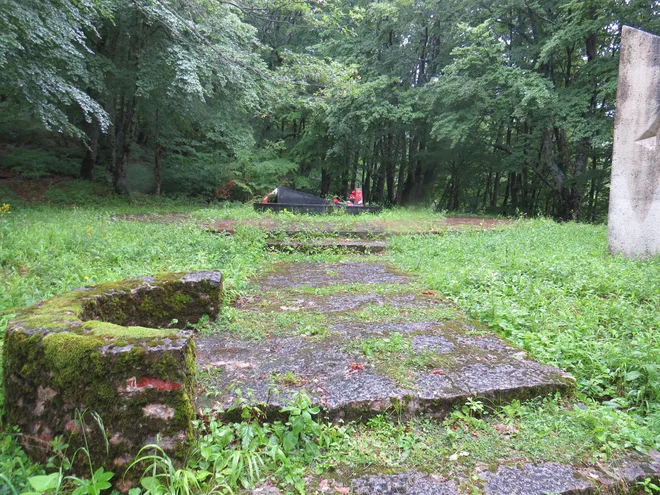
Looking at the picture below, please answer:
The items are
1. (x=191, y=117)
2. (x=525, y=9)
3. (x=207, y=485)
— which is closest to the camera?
(x=207, y=485)

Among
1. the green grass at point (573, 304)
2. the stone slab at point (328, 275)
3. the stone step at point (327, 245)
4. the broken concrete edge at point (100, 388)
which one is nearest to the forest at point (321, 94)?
the stone step at point (327, 245)

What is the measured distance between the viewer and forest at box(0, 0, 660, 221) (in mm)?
8756

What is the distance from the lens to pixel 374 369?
80.4 inches

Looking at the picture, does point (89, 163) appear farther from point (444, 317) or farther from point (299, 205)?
point (444, 317)

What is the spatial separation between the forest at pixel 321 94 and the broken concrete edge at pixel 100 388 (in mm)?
6325

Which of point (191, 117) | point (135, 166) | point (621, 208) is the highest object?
point (191, 117)

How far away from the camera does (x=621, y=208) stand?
17.2 feet

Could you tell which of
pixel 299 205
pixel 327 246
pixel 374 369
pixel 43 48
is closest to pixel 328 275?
pixel 327 246

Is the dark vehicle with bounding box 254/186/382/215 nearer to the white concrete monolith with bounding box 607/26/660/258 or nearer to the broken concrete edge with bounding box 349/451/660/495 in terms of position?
the white concrete monolith with bounding box 607/26/660/258

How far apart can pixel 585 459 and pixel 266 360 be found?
147 centimetres

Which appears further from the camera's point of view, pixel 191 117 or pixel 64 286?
pixel 191 117

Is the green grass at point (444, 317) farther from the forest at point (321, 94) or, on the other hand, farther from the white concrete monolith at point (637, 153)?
the forest at point (321, 94)

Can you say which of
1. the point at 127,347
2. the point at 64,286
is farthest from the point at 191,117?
the point at 127,347

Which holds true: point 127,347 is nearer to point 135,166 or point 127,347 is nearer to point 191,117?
point 191,117
